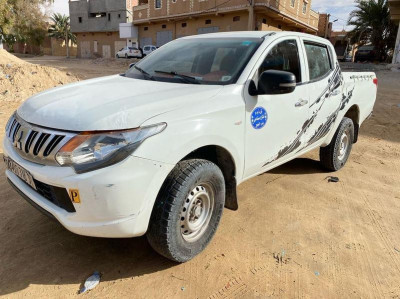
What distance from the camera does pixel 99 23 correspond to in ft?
135

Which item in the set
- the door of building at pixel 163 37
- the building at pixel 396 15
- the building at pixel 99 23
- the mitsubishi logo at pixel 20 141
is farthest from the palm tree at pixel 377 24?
the mitsubishi logo at pixel 20 141

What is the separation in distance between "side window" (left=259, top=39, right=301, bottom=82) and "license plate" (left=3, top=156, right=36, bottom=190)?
2133 mm

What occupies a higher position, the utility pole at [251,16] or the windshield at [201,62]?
the utility pole at [251,16]

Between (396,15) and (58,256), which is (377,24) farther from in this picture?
(58,256)

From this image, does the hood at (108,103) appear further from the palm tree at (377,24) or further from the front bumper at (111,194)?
the palm tree at (377,24)

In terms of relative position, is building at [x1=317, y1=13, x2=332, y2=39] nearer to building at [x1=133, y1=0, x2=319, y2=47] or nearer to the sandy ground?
building at [x1=133, y1=0, x2=319, y2=47]

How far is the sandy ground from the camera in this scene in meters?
2.36

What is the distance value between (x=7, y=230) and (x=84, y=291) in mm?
1209

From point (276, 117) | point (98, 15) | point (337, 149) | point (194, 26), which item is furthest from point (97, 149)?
point (98, 15)

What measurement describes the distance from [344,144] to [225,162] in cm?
268

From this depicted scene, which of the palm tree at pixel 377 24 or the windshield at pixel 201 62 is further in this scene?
the palm tree at pixel 377 24

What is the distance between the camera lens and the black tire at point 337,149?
4.39 meters

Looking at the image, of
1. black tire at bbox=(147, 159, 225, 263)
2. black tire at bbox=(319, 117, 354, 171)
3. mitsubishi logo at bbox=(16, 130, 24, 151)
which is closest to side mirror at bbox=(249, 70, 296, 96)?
black tire at bbox=(147, 159, 225, 263)

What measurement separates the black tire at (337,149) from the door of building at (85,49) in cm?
4415
